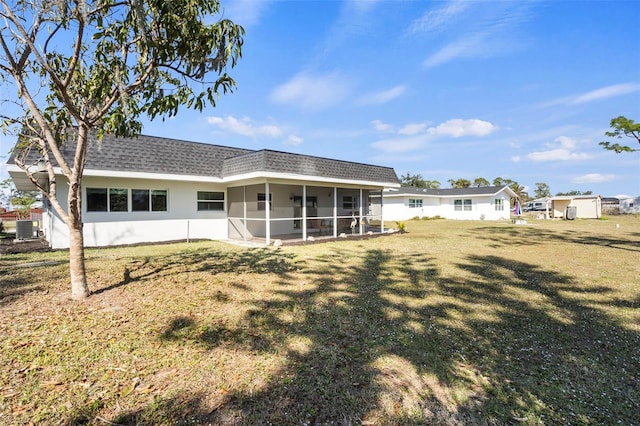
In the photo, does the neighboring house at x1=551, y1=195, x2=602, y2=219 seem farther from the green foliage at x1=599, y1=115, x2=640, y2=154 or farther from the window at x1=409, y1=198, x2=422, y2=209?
the green foliage at x1=599, y1=115, x2=640, y2=154

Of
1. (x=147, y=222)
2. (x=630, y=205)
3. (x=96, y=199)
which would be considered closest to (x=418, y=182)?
(x=630, y=205)

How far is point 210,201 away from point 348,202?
8.26 m

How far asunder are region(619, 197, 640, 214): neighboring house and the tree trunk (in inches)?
2434

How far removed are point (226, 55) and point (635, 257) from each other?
43.6 feet

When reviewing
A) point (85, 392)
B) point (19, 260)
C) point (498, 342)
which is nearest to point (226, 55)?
point (85, 392)

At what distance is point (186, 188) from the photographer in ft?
44.2

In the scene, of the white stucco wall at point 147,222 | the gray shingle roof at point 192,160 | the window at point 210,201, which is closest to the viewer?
the white stucco wall at point 147,222

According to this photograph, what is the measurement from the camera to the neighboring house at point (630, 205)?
44.8 meters

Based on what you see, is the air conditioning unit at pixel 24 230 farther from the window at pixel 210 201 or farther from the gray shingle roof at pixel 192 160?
the window at pixel 210 201

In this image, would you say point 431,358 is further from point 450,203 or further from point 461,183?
point 461,183

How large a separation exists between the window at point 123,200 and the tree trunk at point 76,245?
25.5 ft

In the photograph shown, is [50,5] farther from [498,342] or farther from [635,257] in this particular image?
[635,257]

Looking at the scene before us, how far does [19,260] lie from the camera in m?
8.48

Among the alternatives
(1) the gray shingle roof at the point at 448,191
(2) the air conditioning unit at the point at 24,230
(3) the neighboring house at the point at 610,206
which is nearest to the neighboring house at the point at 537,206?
(3) the neighboring house at the point at 610,206
